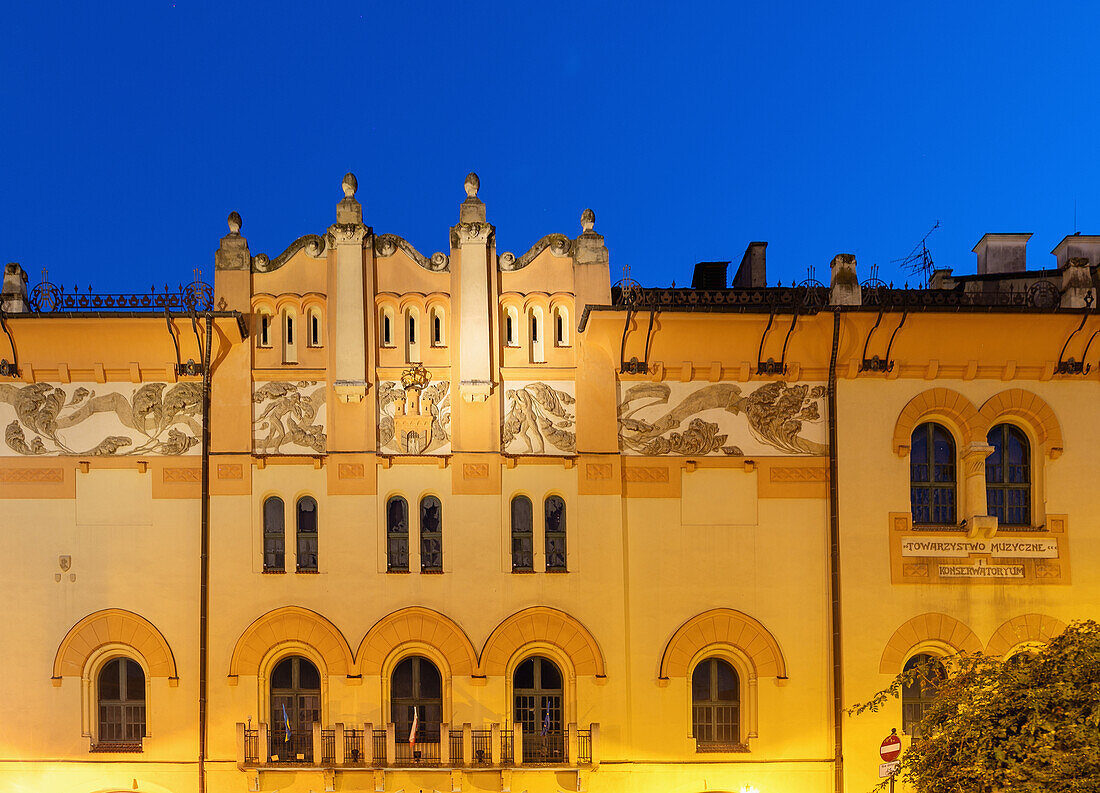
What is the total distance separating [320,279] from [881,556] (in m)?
14.2

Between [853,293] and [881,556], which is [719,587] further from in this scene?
[853,293]

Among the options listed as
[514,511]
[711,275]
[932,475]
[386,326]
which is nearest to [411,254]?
[386,326]

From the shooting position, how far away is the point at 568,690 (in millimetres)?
23078

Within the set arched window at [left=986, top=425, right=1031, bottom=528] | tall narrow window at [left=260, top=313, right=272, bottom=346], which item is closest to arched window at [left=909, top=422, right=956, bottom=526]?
arched window at [left=986, top=425, right=1031, bottom=528]

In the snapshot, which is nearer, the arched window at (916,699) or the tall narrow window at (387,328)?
the arched window at (916,699)

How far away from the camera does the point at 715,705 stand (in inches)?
920

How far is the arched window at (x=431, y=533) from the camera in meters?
23.5

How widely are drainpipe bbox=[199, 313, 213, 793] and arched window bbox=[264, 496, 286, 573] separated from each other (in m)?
1.26

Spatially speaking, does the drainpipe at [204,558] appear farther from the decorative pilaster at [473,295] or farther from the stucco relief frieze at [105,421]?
the decorative pilaster at [473,295]

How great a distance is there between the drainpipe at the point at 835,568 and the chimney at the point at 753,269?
446cm

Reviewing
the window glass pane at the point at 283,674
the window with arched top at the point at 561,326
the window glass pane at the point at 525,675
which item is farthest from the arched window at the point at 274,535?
the window with arched top at the point at 561,326

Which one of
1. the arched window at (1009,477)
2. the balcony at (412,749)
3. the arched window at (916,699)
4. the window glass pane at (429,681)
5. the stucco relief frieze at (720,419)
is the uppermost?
the stucco relief frieze at (720,419)

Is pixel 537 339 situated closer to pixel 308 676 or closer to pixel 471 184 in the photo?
pixel 471 184

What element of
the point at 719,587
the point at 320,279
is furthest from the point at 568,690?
the point at 320,279
